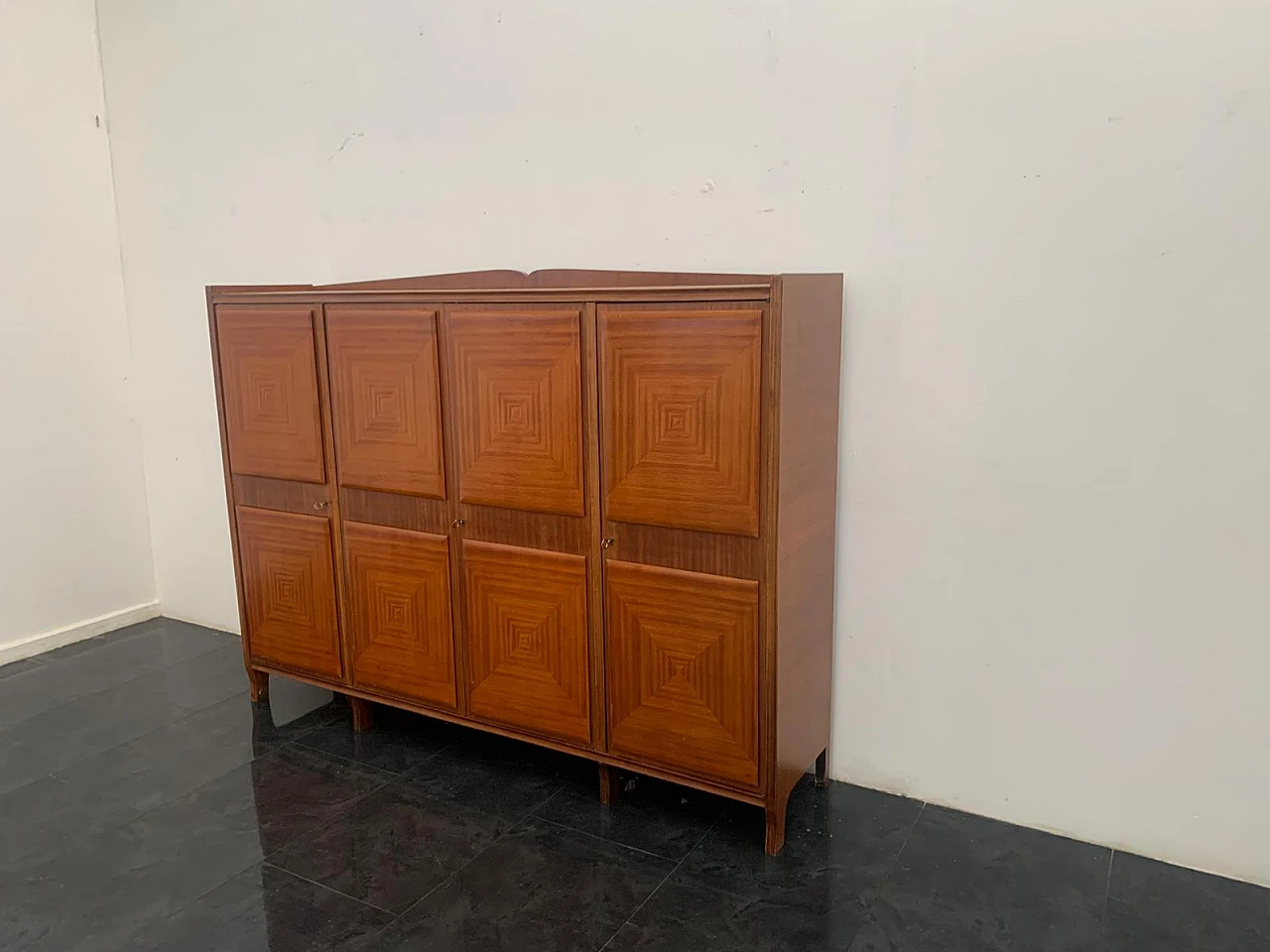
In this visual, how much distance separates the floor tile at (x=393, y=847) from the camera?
2.22m

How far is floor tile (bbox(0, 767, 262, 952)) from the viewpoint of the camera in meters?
2.09

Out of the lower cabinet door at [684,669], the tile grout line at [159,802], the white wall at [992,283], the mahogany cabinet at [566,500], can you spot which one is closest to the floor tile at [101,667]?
the tile grout line at [159,802]

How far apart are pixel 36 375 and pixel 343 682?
1841mm

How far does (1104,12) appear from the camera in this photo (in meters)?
2.06

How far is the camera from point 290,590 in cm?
300

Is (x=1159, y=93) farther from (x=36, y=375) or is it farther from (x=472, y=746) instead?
(x=36, y=375)

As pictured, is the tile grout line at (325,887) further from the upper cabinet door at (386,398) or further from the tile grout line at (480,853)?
the upper cabinet door at (386,398)

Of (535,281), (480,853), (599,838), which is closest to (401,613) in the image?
(480,853)

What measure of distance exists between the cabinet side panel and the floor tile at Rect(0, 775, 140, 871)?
1759mm

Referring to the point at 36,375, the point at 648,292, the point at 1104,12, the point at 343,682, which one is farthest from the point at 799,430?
the point at 36,375

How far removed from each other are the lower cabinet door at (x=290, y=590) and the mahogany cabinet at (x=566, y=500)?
13 mm

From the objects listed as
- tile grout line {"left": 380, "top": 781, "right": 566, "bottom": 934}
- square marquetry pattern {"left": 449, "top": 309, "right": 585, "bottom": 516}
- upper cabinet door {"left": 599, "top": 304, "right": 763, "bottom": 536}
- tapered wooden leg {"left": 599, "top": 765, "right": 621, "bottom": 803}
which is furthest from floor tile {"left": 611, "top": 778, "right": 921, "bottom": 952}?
square marquetry pattern {"left": 449, "top": 309, "right": 585, "bottom": 516}

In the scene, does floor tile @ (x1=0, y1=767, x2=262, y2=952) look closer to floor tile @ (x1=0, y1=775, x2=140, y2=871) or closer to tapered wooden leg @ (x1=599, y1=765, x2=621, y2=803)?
floor tile @ (x1=0, y1=775, x2=140, y2=871)

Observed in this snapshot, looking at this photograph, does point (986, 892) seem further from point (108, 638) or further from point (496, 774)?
point (108, 638)
